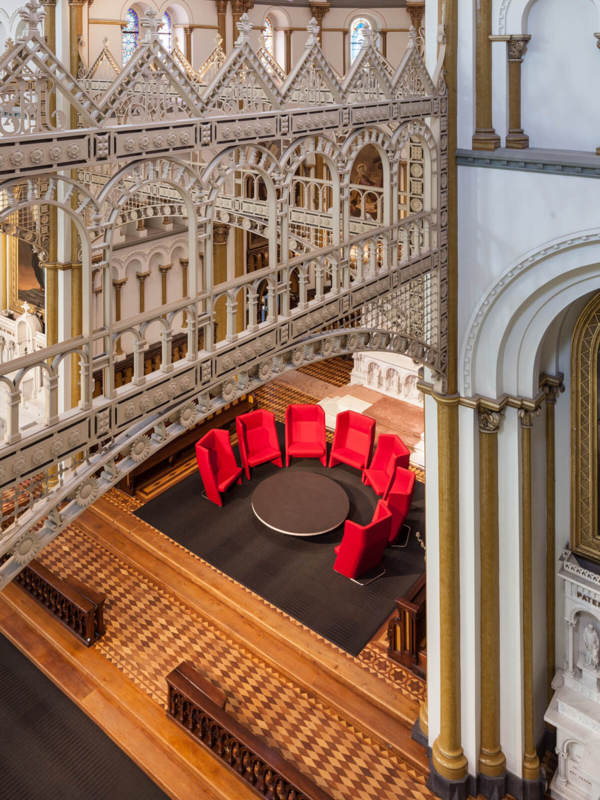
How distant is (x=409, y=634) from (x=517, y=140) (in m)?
5.00

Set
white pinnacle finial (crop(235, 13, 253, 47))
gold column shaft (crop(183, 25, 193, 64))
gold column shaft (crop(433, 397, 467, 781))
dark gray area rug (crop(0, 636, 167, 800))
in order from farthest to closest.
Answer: gold column shaft (crop(183, 25, 193, 64)) < dark gray area rug (crop(0, 636, 167, 800)) < gold column shaft (crop(433, 397, 467, 781)) < white pinnacle finial (crop(235, 13, 253, 47))

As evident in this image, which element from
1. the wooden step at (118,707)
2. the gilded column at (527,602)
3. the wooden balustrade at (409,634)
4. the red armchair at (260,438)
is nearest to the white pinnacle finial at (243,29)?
the gilded column at (527,602)

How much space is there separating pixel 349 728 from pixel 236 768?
1.21 metres

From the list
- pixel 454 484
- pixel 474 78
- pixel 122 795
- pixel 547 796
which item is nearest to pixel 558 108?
pixel 474 78

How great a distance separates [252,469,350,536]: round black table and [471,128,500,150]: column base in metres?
5.67

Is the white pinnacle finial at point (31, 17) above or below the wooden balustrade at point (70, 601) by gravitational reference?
above

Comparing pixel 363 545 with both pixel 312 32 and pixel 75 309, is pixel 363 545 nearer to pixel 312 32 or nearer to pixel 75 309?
pixel 75 309

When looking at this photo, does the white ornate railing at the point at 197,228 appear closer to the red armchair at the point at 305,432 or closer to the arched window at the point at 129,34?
the red armchair at the point at 305,432

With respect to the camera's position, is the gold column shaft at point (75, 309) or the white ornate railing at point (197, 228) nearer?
the white ornate railing at point (197, 228)

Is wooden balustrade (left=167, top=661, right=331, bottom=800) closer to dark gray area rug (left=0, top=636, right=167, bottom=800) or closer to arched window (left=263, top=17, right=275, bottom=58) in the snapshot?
dark gray area rug (left=0, top=636, right=167, bottom=800)

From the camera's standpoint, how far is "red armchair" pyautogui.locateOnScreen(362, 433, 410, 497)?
10344 mm

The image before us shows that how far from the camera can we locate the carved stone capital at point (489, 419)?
588 centimetres

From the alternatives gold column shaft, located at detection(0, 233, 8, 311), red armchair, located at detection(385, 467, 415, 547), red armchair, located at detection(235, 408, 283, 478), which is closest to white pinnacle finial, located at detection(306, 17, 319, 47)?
red armchair, located at detection(385, 467, 415, 547)

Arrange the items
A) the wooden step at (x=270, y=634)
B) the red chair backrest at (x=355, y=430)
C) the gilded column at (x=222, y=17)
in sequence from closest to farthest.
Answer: the wooden step at (x=270, y=634)
the red chair backrest at (x=355, y=430)
the gilded column at (x=222, y=17)
